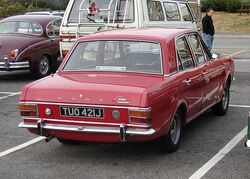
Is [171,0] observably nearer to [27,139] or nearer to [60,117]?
[27,139]

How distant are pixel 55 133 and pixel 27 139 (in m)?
1.41

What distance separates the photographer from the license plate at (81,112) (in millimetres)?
5918

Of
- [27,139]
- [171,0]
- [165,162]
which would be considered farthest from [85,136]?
[171,0]

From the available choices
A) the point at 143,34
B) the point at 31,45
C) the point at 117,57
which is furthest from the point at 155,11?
the point at 117,57

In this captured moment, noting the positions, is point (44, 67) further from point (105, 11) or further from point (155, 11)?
point (155, 11)

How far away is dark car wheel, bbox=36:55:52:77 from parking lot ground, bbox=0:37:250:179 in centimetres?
Result: 523

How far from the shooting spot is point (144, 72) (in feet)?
21.5

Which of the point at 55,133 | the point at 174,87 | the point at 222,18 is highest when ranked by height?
the point at 174,87

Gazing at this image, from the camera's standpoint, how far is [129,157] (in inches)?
255

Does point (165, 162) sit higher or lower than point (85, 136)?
lower

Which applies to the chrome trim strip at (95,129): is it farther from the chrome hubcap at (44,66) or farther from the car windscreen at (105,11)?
the chrome hubcap at (44,66)

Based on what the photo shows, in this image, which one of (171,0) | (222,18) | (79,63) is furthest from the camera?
(222,18)

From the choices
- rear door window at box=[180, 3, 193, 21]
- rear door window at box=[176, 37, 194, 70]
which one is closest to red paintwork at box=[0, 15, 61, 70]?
rear door window at box=[180, 3, 193, 21]

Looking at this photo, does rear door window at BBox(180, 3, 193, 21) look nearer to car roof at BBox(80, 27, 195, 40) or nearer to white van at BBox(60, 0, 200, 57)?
white van at BBox(60, 0, 200, 57)
